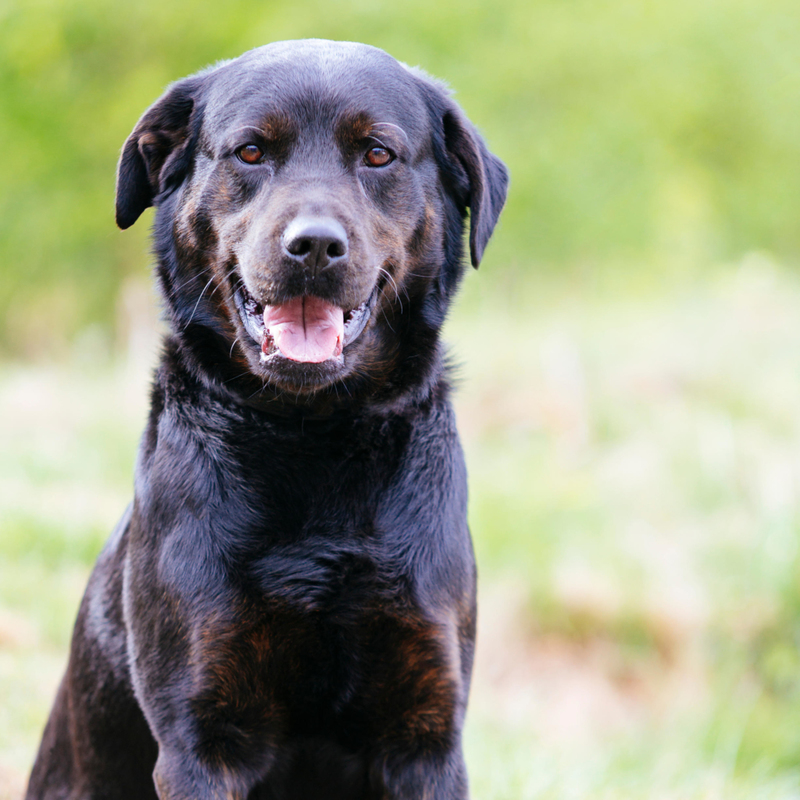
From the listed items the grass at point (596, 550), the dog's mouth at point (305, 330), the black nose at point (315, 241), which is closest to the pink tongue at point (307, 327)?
the dog's mouth at point (305, 330)

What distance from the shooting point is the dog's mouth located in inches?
93.4

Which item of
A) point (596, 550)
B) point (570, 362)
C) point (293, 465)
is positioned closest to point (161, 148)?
point (293, 465)

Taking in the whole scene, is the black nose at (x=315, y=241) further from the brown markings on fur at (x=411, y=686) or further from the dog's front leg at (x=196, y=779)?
the dog's front leg at (x=196, y=779)

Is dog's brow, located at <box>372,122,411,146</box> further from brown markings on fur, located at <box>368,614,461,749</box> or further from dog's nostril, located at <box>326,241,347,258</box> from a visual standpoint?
brown markings on fur, located at <box>368,614,461,749</box>

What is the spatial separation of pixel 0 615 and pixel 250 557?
8.69 feet

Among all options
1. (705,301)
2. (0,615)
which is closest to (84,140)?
(705,301)

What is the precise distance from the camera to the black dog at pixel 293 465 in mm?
2271

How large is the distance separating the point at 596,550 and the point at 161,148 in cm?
403

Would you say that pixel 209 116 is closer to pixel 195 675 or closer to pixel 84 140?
pixel 195 675

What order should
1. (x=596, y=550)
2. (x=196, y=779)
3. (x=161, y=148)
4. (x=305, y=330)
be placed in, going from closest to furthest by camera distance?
1. (x=196, y=779)
2. (x=305, y=330)
3. (x=161, y=148)
4. (x=596, y=550)

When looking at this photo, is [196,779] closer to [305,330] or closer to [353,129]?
[305,330]

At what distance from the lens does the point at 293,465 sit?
2.44 m

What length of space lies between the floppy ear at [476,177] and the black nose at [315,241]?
0.52m

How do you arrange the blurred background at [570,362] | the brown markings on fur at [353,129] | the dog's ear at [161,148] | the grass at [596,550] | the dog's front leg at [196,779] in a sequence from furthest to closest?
the blurred background at [570,362], the grass at [596,550], the dog's ear at [161,148], the brown markings on fur at [353,129], the dog's front leg at [196,779]
